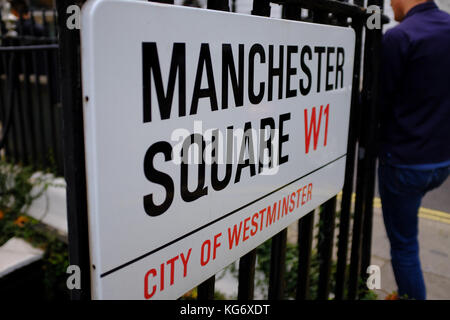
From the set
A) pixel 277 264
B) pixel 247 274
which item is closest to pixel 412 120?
pixel 277 264

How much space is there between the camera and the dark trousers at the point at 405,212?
2393 mm

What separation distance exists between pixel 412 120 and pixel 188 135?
1.66 metres

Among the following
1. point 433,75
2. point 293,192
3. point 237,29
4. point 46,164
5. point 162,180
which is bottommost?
point 46,164

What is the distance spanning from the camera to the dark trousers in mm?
2393

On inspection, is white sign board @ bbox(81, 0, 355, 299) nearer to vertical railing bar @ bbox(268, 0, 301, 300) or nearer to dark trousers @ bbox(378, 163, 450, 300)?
vertical railing bar @ bbox(268, 0, 301, 300)

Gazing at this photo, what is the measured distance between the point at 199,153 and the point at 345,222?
1.27 m

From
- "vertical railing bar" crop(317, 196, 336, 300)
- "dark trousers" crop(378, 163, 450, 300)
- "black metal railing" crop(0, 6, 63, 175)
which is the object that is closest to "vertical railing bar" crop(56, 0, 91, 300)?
"vertical railing bar" crop(317, 196, 336, 300)

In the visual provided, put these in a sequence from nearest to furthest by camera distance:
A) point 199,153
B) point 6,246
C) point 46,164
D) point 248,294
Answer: point 199,153
point 248,294
point 6,246
point 46,164

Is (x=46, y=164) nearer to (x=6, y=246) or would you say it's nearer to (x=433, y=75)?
(x=6, y=246)

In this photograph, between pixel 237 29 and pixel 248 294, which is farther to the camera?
pixel 248 294

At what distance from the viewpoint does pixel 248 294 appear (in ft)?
5.17

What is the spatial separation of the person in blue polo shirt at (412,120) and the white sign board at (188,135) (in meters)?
0.83

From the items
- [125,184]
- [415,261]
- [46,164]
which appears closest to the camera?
[125,184]

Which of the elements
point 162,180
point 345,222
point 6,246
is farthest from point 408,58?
point 6,246
